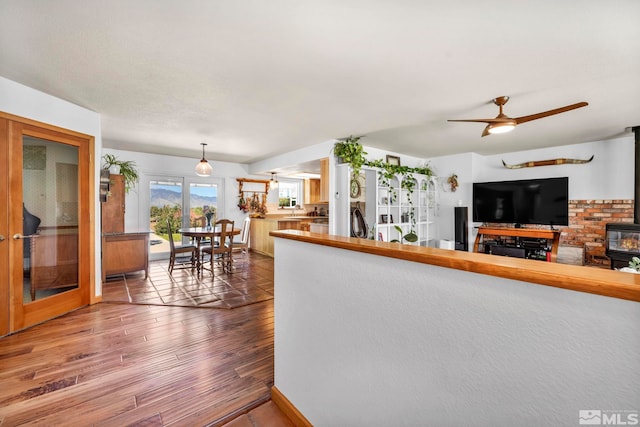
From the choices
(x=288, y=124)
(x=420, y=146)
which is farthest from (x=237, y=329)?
(x=420, y=146)

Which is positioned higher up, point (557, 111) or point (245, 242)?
point (557, 111)

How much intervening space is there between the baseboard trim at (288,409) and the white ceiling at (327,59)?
2.35 meters

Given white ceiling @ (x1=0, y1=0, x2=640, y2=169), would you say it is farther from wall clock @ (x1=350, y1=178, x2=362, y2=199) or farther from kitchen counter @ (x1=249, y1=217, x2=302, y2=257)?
kitchen counter @ (x1=249, y1=217, x2=302, y2=257)

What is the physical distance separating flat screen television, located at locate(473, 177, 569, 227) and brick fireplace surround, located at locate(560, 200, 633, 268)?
232 millimetres

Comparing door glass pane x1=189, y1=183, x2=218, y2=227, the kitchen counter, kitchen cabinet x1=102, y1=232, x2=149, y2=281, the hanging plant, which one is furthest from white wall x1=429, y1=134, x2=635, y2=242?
kitchen cabinet x1=102, y1=232, x2=149, y2=281

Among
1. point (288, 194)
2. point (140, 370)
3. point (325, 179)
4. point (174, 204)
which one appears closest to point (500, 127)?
point (325, 179)

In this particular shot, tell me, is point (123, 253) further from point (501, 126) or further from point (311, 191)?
point (501, 126)

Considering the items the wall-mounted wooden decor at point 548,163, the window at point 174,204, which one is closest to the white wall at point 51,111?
the window at point 174,204

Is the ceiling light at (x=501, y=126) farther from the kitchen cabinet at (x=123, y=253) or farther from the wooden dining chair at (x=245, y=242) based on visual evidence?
the kitchen cabinet at (x=123, y=253)

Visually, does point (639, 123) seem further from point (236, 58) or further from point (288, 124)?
point (236, 58)

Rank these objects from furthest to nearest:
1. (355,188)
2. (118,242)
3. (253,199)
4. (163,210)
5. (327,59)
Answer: (253,199) → (163,210) → (355,188) → (118,242) → (327,59)

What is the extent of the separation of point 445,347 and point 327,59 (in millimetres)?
2111

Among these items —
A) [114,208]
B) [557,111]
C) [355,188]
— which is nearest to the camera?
[557,111]

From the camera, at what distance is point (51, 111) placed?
2922 mm
